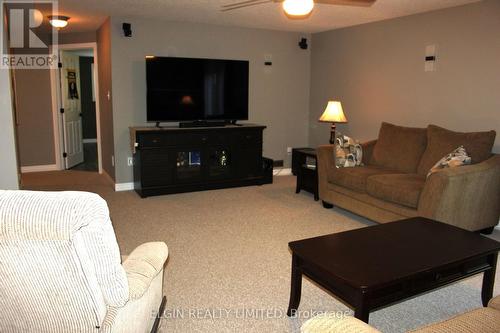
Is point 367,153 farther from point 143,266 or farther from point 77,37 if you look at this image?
point 77,37

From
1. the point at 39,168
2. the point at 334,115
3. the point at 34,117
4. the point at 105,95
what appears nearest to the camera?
the point at 334,115

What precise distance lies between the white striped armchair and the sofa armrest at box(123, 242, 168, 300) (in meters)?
0.01

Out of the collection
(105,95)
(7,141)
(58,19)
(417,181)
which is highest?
(58,19)

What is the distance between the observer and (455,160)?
386 centimetres

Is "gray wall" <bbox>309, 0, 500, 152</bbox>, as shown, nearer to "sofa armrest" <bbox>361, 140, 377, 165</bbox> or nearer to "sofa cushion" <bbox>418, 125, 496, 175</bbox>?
"sofa cushion" <bbox>418, 125, 496, 175</bbox>

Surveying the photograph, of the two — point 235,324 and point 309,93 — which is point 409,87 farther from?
point 235,324

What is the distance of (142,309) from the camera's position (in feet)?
6.01

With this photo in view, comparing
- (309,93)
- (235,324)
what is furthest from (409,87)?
(235,324)

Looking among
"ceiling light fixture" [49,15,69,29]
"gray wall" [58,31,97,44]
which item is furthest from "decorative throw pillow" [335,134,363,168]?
"gray wall" [58,31,97,44]

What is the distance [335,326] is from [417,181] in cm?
302

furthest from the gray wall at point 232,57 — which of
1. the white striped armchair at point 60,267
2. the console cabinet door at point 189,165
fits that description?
the white striped armchair at point 60,267

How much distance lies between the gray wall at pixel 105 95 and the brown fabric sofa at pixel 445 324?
16.2 feet

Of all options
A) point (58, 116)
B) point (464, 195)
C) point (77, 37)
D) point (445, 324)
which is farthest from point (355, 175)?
point (58, 116)

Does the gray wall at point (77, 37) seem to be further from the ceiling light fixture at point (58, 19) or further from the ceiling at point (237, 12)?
the ceiling light fixture at point (58, 19)
